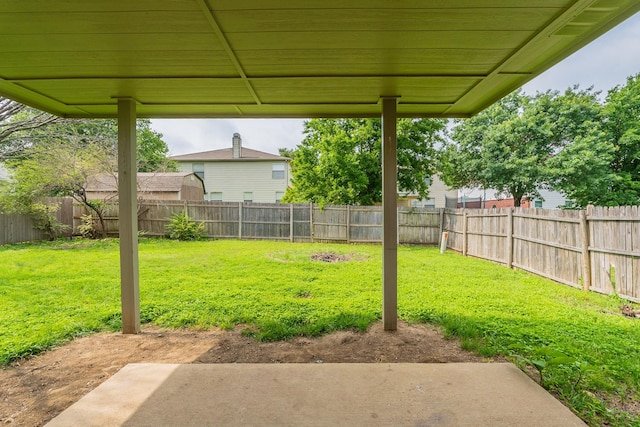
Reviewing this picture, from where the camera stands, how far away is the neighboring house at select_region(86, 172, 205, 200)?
12.8 metres

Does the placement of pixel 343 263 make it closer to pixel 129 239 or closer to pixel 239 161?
pixel 129 239

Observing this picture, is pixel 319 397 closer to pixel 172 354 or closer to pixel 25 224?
pixel 172 354

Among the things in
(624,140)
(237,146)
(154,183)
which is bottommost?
(154,183)

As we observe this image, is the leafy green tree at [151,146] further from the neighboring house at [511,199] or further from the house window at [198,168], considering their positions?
the neighboring house at [511,199]

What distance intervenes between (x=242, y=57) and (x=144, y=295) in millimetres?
3946

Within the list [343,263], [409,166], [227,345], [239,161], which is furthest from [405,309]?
[239,161]

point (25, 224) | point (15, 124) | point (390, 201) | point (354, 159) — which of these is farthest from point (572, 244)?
point (25, 224)

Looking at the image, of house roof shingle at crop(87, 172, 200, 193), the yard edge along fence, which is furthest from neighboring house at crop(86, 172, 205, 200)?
the yard edge along fence

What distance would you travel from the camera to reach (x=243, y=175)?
1936 centimetres

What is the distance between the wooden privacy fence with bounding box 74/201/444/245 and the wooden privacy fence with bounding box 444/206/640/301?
276cm

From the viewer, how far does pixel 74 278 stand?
568cm

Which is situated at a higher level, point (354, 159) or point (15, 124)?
point (15, 124)

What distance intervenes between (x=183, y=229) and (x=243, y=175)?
8758 millimetres

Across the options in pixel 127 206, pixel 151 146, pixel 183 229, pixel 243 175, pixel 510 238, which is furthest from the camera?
pixel 151 146
